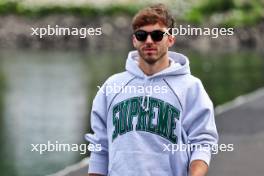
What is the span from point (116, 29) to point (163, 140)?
53553mm

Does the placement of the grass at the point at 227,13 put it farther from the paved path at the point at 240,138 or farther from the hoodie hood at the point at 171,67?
the hoodie hood at the point at 171,67

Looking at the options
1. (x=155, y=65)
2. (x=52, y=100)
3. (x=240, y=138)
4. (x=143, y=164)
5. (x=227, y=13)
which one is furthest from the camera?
(x=227, y=13)

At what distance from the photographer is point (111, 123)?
15.0ft

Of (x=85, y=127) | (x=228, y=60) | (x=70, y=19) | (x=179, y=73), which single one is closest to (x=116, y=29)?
(x=70, y=19)

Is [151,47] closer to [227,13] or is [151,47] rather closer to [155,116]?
[155,116]

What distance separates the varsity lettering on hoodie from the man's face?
105mm

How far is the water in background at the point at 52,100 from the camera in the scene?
11789 millimetres

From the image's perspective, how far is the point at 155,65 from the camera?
4.56 metres

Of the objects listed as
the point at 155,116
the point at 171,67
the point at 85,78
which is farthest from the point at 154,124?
the point at 85,78

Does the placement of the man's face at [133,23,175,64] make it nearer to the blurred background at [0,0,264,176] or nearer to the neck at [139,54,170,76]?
the neck at [139,54,170,76]

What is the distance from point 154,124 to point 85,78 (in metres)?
22.2

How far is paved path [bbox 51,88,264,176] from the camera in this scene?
32.4 ft

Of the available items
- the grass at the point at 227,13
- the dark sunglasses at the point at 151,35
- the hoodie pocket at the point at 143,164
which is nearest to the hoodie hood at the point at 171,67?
the dark sunglasses at the point at 151,35

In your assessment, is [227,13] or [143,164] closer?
[143,164]
